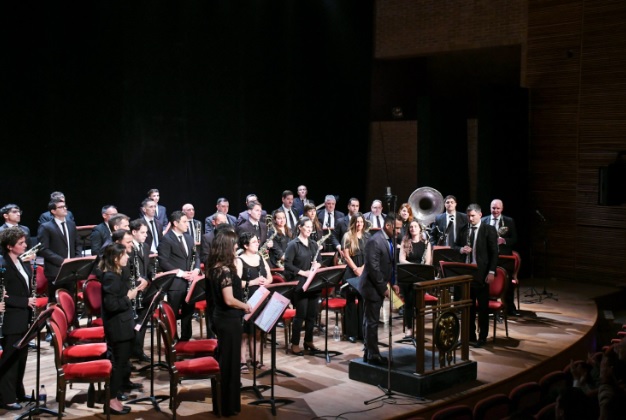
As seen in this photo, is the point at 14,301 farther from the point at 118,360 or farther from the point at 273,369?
the point at 273,369

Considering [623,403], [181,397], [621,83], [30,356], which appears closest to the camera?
[623,403]

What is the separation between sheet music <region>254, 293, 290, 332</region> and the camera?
6.35m

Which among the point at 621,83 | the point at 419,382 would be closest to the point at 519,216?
the point at 621,83

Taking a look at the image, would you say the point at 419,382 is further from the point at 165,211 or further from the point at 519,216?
the point at 519,216

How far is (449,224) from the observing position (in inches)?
439

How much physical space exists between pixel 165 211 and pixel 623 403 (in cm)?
849

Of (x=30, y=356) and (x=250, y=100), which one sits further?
(x=250, y=100)

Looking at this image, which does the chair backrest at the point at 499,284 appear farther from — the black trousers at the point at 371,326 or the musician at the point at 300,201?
the musician at the point at 300,201

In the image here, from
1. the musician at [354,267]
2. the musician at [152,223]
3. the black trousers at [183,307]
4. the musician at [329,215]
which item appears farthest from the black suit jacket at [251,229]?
the musician at [329,215]

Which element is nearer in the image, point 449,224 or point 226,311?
point 226,311

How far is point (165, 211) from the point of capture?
473 inches

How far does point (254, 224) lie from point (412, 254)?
7.91 feet

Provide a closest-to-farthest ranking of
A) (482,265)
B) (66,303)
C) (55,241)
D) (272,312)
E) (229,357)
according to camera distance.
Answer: (272,312), (229,357), (66,303), (55,241), (482,265)

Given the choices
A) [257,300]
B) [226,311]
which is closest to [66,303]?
[226,311]
